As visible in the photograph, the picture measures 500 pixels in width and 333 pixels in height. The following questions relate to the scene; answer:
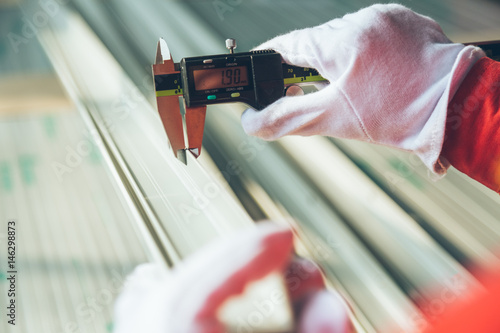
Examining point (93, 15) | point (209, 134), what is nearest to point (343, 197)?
point (209, 134)

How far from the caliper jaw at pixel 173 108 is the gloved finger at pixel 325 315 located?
660 millimetres

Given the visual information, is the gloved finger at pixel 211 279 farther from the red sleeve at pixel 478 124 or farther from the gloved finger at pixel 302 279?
the red sleeve at pixel 478 124

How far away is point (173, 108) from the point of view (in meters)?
0.92

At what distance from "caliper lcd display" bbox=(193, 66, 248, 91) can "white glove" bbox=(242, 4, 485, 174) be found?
128 mm

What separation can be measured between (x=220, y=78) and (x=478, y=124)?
0.44 m

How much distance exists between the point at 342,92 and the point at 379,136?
0.33ft

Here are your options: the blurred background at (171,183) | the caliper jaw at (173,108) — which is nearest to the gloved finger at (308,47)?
the caliper jaw at (173,108)

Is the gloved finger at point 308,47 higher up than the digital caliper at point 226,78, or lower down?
higher up

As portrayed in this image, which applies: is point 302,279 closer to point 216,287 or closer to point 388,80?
point 216,287

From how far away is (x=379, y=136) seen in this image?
81cm

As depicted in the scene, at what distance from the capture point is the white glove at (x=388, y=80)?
0.77 meters

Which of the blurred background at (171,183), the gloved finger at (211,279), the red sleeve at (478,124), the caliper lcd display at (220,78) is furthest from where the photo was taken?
the blurred background at (171,183)

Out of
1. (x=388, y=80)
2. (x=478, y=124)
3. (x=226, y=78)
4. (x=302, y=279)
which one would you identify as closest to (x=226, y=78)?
(x=226, y=78)

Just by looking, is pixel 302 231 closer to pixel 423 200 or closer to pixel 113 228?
pixel 423 200
